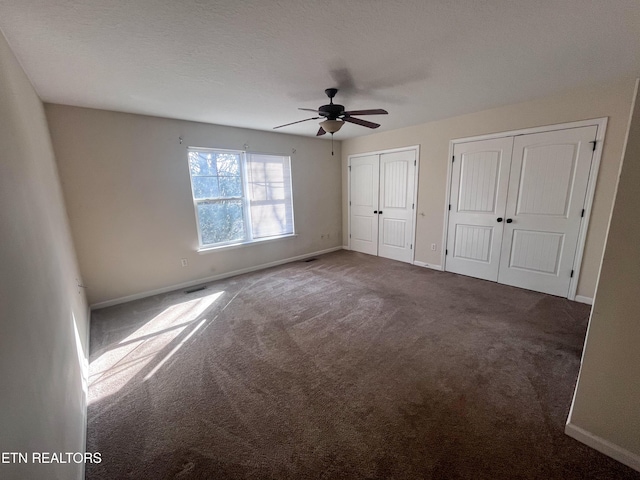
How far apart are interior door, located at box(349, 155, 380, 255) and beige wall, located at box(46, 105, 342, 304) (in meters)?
1.92

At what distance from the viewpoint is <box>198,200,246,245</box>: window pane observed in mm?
3975

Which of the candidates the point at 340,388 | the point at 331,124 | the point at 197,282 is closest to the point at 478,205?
the point at 331,124

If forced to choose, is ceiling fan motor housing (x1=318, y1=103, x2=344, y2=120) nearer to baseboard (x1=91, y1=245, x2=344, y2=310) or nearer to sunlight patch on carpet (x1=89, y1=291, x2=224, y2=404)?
sunlight patch on carpet (x1=89, y1=291, x2=224, y2=404)

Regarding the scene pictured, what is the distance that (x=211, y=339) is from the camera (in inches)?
98.9

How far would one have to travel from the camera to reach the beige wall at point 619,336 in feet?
4.07

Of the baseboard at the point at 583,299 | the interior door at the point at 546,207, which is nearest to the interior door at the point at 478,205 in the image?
the interior door at the point at 546,207

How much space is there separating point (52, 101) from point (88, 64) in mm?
1274

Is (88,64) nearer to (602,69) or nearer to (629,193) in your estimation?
(629,193)

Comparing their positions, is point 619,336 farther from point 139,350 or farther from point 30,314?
point 139,350

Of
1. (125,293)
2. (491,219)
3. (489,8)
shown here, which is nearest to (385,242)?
(491,219)

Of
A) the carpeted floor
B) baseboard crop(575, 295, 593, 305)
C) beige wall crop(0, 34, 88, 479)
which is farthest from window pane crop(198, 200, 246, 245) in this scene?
baseboard crop(575, 295, 593, 305)

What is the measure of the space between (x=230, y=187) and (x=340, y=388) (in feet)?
11.0

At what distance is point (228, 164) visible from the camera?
4.08 meters

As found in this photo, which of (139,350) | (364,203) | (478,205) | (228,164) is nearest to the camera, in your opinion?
(139,350)
